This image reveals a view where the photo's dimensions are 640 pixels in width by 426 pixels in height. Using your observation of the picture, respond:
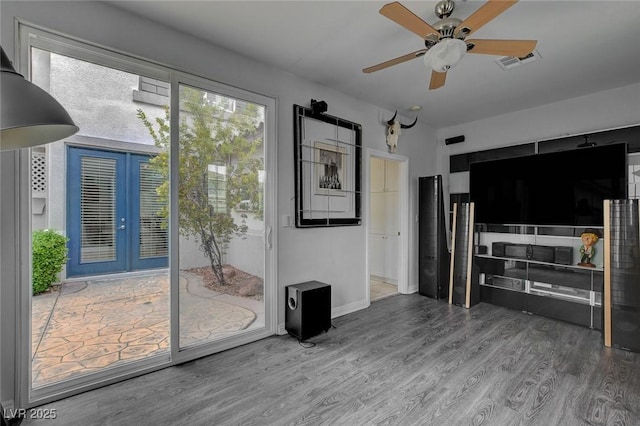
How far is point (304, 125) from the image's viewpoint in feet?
10.3

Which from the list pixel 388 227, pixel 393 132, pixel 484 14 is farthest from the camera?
pixel 388 227

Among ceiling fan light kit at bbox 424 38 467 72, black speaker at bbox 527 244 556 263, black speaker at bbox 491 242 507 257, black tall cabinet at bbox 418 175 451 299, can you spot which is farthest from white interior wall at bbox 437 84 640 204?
ceiling fan light kit at bbox 424 38 467 72

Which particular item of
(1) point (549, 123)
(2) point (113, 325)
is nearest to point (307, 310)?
(2) point (113, 325)

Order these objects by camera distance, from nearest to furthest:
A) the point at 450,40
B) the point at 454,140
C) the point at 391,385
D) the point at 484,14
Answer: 1. the point at 484,14
2. the point at 450,40
3. the point at 391,385
4. the point at 454,140

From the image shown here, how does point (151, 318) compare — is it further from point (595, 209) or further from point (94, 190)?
point (595, 209)

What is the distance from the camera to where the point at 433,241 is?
4242 millimetres

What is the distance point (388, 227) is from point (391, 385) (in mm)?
3015

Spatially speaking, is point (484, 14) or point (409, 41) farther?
point (409, 41)

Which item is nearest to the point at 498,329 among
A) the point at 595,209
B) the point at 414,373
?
the point at 414,373

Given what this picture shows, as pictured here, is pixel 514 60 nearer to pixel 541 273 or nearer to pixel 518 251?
pixel 518 251

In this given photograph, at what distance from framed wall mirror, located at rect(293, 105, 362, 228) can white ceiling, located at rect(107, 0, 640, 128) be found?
0.41 meters

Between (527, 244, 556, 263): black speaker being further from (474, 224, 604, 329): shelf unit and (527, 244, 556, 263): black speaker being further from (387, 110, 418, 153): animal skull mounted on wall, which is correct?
(387, 110, 418, 153): animal skull mounted on wall

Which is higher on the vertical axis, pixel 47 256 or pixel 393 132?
pixel 393 132

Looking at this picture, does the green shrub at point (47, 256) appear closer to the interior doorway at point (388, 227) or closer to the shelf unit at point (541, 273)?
the interior doorway at point (388, 227)
